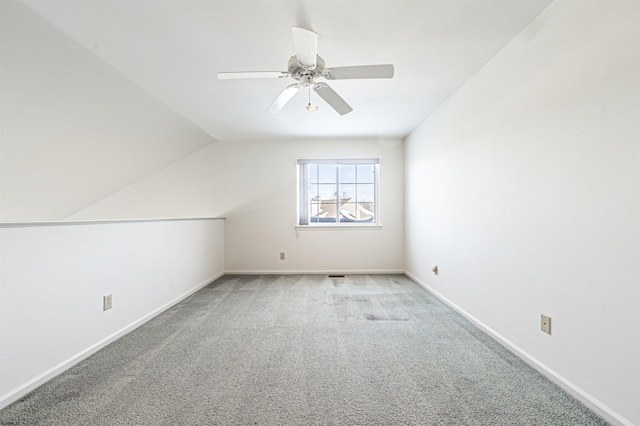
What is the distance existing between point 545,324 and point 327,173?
11.2 ft

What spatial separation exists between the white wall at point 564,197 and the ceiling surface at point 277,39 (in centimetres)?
26

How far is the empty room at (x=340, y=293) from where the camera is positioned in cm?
131

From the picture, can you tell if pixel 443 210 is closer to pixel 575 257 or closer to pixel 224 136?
pixel 575 257

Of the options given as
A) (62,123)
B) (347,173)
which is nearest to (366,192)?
(347,173)

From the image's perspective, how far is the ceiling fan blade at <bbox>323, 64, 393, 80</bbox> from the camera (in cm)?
172

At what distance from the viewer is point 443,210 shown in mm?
2990

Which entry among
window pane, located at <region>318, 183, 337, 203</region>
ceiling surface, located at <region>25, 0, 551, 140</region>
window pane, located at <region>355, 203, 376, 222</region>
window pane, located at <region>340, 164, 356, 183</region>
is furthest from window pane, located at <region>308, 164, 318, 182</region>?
ceiling surface, located at <region>25, 0, 551, 140</region>

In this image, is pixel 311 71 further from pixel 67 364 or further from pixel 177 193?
pixel 177 193

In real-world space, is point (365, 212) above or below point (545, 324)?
above

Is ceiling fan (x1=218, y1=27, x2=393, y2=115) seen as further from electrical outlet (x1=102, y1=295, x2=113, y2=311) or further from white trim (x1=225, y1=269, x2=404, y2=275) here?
white trim (x1=225, y1=269, x2=404, y2=275)

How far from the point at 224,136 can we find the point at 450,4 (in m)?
3.48

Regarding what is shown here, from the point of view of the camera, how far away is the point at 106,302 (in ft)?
6.73

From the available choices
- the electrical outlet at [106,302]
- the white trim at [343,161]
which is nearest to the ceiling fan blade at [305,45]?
the electrical outlet at [106,302]

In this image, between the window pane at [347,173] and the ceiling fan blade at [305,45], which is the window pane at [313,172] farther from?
the ceiling fan blade at [305,45]
